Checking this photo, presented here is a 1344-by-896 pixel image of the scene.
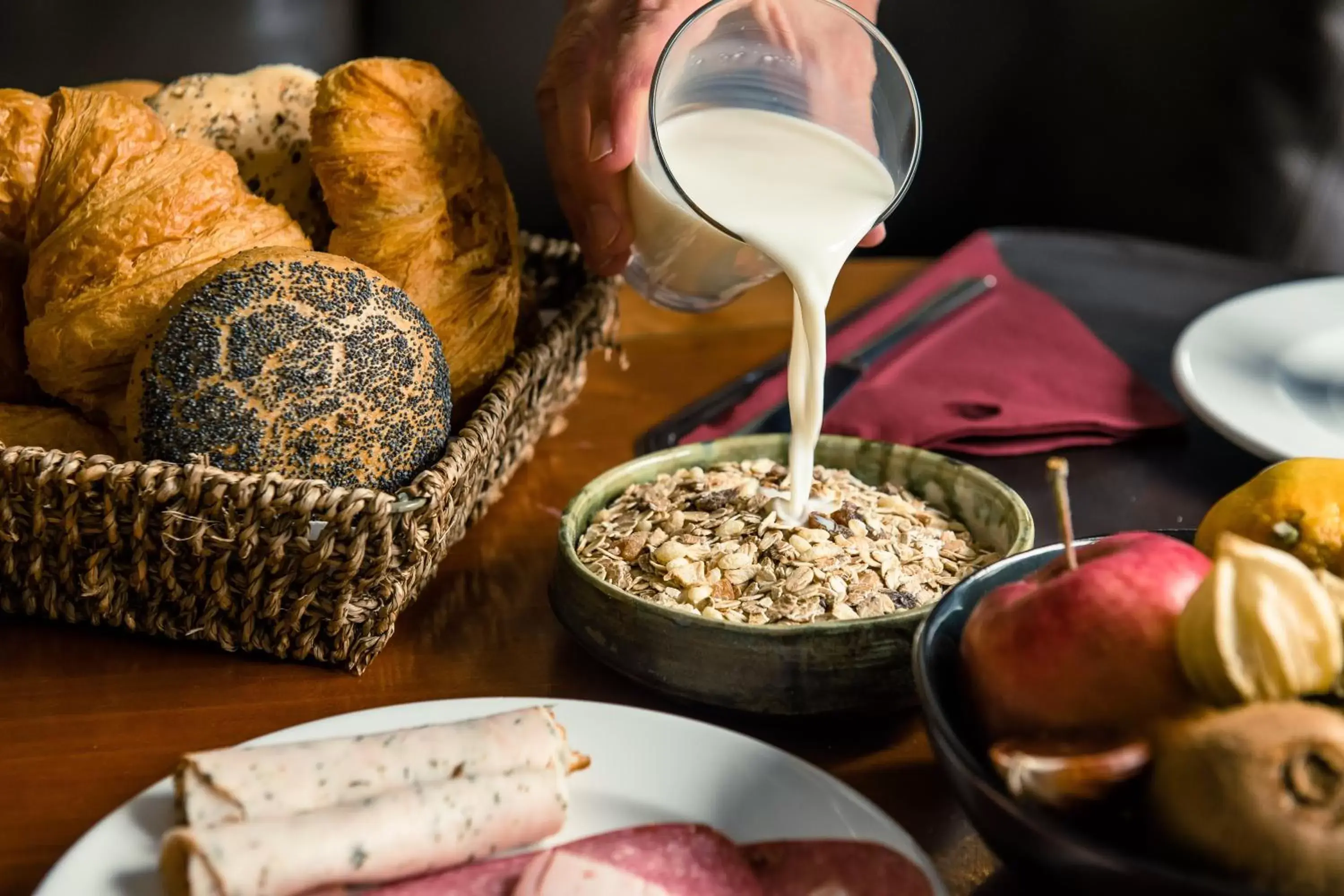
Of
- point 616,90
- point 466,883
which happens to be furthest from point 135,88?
point 466,883

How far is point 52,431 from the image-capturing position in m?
0.81

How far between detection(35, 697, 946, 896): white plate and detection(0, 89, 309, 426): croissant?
0.33 metres

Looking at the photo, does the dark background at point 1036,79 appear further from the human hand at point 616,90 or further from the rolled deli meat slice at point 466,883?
the rolled deli meat slice at point 466,883

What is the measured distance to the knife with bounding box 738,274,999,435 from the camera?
3.60 feet

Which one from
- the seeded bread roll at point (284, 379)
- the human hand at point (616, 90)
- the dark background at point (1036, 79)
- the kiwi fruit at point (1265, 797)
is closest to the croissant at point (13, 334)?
the seeded bread roll at point (284, 379)

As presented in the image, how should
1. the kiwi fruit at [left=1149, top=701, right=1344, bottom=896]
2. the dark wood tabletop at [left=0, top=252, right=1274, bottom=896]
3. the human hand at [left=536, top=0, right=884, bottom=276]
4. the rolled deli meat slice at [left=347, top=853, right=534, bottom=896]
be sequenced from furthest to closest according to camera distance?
1. the human hand at [left=536, top=0, right=884, bottom=276]
2. the dark wood tabletop at [left=0, top=252, right=1274, bottom=896]
3. the rolled deli meat slice at [left=347, top=853, right=534, bottom=896]
4. the kiwi fruit at [left=1149, top=701, right=1344, bottom=896]

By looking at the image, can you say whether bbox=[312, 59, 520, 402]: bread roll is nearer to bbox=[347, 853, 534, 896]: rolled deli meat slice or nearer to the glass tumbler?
the glass tumbler

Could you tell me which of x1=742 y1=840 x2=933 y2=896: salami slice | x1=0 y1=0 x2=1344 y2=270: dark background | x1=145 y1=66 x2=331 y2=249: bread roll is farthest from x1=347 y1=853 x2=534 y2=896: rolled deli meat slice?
x1=0 y1=0 x2=1344 y2=270: dark background

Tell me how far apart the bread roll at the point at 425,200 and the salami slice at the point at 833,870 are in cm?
49

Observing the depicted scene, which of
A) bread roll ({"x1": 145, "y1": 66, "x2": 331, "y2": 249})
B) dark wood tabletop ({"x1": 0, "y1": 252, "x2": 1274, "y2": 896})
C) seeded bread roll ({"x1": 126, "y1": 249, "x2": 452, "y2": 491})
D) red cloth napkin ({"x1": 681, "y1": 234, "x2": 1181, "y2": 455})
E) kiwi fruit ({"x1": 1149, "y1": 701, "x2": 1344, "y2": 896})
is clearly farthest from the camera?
red cloth napkin ({"x1": 681, "y1": 234, "x2": 1181, "y2": 455})

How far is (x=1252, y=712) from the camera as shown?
0.46 meters

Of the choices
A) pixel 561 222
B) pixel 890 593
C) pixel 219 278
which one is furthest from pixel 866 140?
pixel 561 222

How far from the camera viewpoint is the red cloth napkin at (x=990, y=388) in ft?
3.54

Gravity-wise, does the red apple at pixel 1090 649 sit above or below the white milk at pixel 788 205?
below
